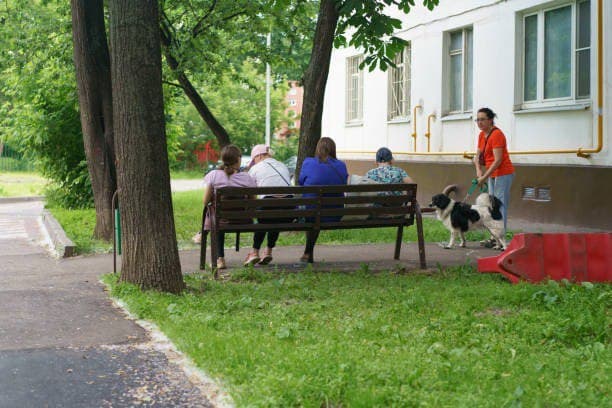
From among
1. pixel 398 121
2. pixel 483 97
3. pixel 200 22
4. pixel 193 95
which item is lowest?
pixel 398 121

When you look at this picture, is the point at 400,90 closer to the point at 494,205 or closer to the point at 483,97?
the point at 483,97

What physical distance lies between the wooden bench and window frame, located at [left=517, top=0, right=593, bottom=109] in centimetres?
504

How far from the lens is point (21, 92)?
73.8ft

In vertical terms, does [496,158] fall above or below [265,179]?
above

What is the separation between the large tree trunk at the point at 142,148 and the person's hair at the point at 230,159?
5.94 ft

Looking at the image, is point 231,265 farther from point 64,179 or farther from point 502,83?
point 64,179

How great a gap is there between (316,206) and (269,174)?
0.96 m

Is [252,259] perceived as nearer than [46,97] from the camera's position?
Yes

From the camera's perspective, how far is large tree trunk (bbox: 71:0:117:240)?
13523 mm

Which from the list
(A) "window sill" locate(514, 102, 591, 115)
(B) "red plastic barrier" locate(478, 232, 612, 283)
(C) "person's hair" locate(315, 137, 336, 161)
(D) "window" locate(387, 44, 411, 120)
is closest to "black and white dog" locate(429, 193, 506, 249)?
(C) "person's hair" locate(315, 137, 336, 161)

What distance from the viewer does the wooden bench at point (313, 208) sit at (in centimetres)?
952

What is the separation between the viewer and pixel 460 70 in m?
18.8

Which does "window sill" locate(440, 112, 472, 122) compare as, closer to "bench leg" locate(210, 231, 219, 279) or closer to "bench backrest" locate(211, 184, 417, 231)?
"bench backrest" locate(211, 184, 417, 231)

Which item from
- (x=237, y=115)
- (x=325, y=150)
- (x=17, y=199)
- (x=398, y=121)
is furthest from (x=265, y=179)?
(x=237, y=115)
